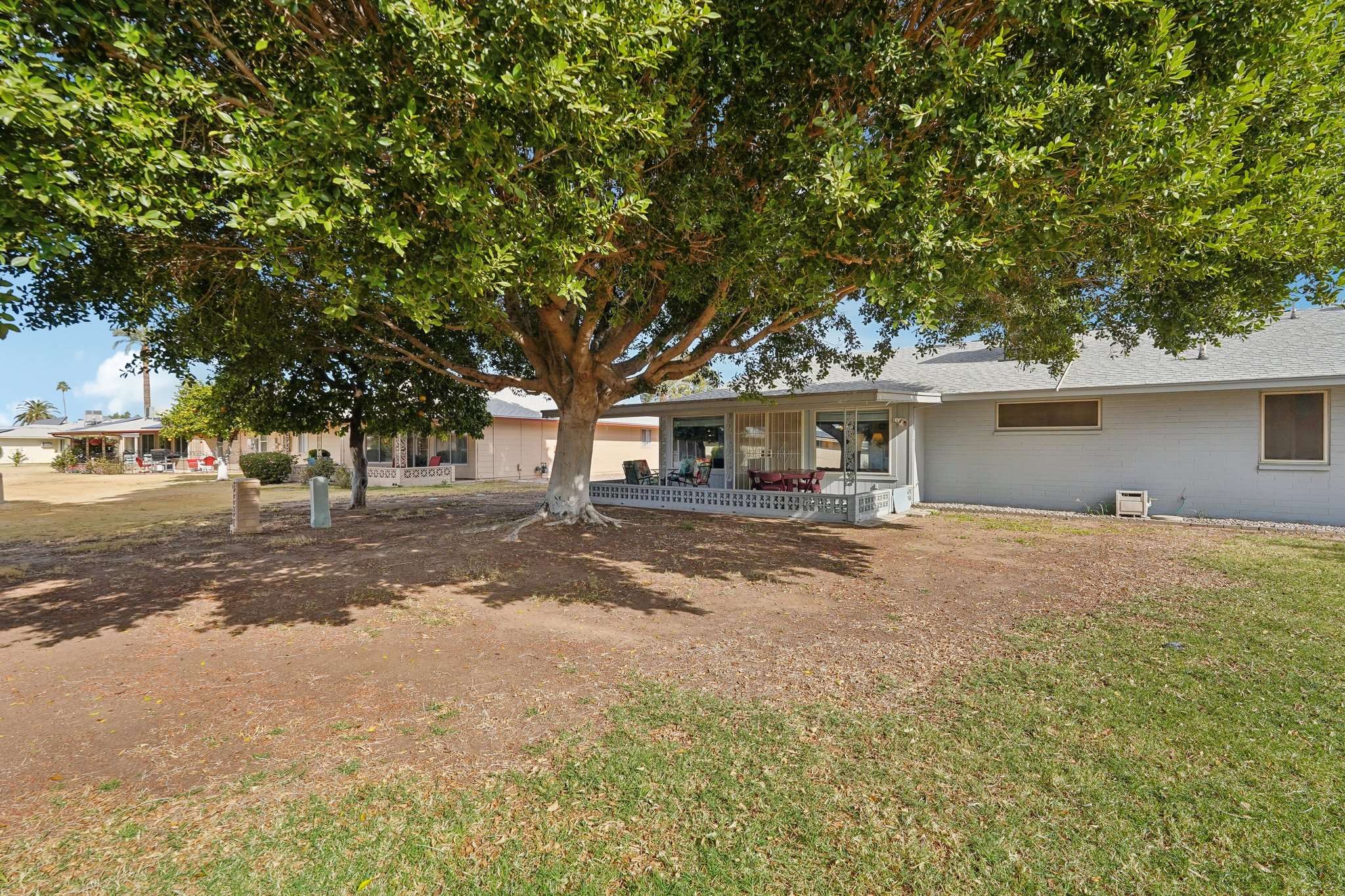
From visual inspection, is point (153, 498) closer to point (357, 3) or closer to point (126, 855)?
point (357, 3)

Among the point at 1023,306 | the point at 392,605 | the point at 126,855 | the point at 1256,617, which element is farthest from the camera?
the point at 1023,306

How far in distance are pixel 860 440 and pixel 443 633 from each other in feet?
41.6

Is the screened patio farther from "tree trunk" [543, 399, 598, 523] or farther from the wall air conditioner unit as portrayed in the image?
the wall air conditioner unit

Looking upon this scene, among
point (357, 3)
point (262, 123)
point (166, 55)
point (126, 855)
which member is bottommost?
point (126, 855)

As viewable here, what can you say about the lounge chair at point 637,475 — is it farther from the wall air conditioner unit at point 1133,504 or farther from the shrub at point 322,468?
the shrub at point 322,468

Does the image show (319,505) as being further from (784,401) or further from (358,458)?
(784,401)

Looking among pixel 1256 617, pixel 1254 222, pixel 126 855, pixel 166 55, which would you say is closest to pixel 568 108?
pixel 166 55

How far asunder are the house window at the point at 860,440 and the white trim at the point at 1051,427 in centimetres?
268

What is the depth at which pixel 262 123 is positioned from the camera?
15.6 ft

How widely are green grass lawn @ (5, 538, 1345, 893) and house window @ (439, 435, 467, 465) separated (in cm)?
2634

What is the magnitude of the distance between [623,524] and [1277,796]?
34.9ft

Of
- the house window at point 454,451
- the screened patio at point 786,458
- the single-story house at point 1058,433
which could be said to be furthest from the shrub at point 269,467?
the single-story house at point 1058,433

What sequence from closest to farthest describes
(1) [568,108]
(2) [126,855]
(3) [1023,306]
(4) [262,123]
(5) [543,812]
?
(2) [126,855] → (5) [543,812] → (4) [262,123] → (1) [568,108] → (3) [1023,306]

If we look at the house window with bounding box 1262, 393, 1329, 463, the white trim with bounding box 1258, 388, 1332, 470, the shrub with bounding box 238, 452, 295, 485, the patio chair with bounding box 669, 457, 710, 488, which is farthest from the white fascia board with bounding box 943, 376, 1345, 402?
the shrub with bounding box 238, 452, 295, 485
